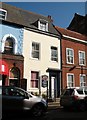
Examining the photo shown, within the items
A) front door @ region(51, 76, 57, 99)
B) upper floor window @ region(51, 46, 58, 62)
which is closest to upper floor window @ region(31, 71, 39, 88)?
front door @ region(51, 76, 57, 99)

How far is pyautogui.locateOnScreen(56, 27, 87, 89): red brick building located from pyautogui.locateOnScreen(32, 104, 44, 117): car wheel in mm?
11900

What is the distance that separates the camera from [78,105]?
1675cm

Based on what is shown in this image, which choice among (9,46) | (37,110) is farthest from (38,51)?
(37,110)

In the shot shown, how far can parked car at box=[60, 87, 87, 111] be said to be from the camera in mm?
16750

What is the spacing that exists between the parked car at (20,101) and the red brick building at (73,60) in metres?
12.0

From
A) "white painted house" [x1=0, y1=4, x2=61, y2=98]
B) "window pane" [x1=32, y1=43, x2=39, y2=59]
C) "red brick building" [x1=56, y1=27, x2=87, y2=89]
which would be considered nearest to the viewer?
"white painted house" [x1=0, y1=4, x2=61, y2=98]

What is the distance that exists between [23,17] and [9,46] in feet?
14.4

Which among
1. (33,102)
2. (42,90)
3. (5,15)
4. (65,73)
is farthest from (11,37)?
(33,102)

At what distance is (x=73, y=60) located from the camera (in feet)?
89.6

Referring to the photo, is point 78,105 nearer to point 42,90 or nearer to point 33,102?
point 33,102

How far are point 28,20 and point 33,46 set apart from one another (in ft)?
9.62

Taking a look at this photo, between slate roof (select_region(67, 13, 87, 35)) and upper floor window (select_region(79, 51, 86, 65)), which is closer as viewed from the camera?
upper floor window (select_region(79, 51, 86, 65))

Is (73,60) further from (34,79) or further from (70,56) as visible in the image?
(34,79)

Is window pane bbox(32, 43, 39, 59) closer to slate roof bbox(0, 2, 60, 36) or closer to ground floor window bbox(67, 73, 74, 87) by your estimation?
slate roof bbox(0, 2, 60, 36)
